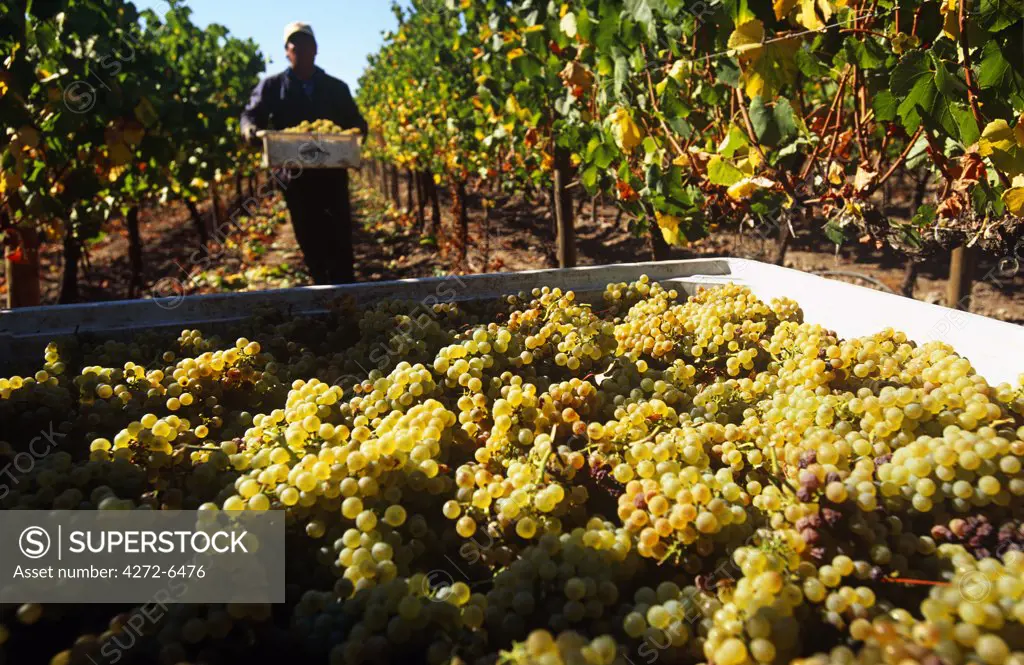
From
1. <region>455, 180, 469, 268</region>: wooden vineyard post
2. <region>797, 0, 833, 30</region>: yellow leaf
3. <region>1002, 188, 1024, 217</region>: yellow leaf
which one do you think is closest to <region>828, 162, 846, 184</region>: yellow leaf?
<region>797, 0, 833, 30</region>: yellow leaf

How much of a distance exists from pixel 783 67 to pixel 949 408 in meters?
1.30

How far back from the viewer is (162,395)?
1.44m

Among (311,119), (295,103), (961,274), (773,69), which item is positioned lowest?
(961,274)

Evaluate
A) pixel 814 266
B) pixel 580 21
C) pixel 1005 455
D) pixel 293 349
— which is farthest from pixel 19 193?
pixel 814 266

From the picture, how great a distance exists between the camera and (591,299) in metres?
2.14

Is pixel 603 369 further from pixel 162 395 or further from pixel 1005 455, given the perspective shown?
pixel 162 395

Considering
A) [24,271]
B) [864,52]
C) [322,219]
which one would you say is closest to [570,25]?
[864,52]

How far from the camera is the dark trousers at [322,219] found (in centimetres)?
497

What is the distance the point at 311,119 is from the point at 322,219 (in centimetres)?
85

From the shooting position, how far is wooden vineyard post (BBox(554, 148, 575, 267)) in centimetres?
489

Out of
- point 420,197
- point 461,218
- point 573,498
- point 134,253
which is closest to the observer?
point 573,498

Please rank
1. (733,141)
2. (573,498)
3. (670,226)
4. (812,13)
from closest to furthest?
(573,498) → (812,13) → (733,141) → (670,226)

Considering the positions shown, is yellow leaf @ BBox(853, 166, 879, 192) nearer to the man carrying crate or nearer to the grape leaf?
the grape leaf

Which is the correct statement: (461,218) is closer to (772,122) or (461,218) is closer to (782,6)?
(772,122)
